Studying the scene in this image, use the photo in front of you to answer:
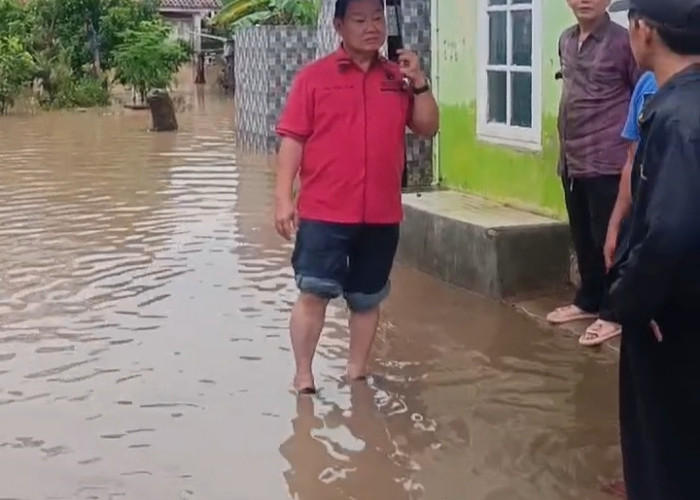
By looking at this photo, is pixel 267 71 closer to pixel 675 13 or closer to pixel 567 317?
pixel 567 317

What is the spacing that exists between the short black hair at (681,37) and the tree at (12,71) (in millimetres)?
21321

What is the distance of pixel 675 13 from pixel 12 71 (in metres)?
22.1

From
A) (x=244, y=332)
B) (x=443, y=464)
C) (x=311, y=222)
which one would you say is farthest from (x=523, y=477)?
(x=244, y=332)

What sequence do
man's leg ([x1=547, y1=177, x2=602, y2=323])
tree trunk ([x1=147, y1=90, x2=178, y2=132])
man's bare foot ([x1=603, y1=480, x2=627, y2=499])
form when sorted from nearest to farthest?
man's bare foot ([x1=603, y1=480, x2=627, y2=499]), man's leg ([x1=547, y1=177, x2=602, y2=323]), tree trunk ([x1=147, y1=90, x2=178, y2=132])

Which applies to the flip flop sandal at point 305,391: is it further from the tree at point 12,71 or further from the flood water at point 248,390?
the tree at point 12,71

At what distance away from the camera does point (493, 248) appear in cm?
706

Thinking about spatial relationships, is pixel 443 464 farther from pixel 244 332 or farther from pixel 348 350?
pixel 244 332

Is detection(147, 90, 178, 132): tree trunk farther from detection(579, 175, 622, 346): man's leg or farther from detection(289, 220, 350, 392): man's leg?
detection(289, 220, 350, 392): man's leg

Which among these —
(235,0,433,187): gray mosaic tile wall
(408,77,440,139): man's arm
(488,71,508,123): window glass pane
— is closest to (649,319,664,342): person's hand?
(408,77,440,139): man's arm

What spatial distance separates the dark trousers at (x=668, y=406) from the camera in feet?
9.62

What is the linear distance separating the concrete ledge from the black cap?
4097 mm

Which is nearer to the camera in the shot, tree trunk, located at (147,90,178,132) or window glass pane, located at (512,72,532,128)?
window glass pane, located at (512,72,532,128)

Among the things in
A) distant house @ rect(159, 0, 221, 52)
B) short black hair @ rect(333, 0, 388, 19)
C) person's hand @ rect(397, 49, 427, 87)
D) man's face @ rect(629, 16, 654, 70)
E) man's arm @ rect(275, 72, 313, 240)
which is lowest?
man's arm @ rect(275, 72, 313, 240)

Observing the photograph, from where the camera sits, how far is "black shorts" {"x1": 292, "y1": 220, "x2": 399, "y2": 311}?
5254 mm
